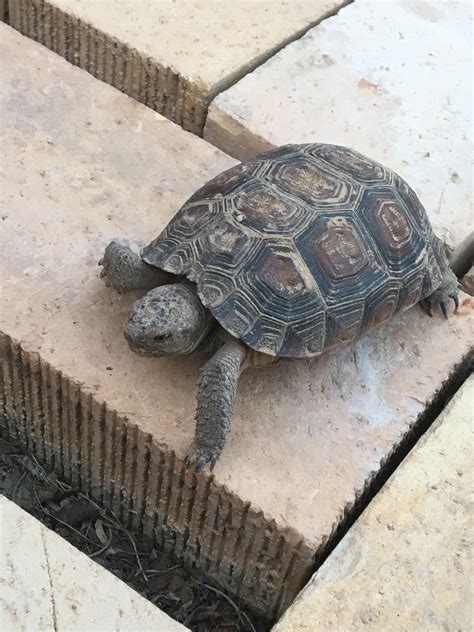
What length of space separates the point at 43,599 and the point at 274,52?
2.54 m

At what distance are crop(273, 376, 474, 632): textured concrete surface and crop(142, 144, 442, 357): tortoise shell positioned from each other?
0.44 m

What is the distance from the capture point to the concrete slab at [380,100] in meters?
3.37

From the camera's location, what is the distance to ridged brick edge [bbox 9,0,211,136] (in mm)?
3518

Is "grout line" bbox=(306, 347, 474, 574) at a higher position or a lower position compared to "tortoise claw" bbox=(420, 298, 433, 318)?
lower

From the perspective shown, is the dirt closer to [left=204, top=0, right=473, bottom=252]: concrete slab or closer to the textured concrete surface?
the textured concrete surface

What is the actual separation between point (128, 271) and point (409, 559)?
3.62 feet

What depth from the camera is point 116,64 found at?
3.61m

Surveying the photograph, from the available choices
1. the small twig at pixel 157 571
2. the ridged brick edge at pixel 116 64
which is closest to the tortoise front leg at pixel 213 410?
the small twig at pixel 157 571

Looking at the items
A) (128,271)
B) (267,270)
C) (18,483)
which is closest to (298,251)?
(267,270)

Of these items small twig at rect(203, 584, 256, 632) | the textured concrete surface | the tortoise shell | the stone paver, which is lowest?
small twig at rect(203, 584, 256, 632)

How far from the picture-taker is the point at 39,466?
110 inches

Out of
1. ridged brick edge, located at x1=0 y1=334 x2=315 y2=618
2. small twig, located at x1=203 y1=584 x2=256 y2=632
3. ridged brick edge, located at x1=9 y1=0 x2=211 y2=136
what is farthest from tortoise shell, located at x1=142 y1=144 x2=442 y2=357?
ridged brick edge, located at x1=9 y1=0 x2=211 y2=136

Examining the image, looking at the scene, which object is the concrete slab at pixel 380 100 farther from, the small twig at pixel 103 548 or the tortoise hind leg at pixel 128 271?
the small twig at pixel 103 548

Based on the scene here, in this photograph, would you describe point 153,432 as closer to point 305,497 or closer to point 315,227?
point 305,497
